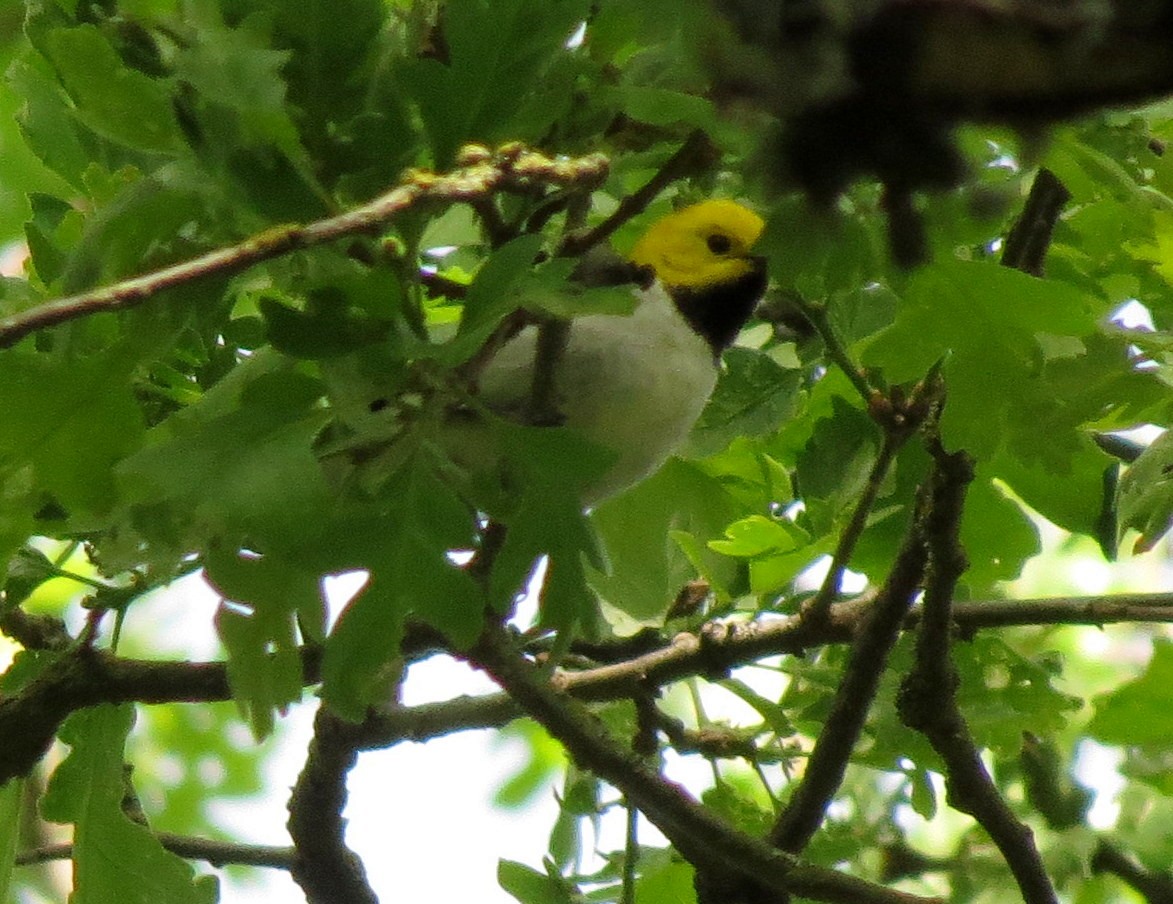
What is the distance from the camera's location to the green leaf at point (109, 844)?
1.89 m

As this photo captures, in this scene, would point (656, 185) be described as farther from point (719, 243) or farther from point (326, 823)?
point (719, 243)

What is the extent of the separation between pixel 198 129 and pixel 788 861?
908 mm

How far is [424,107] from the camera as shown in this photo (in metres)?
1.29

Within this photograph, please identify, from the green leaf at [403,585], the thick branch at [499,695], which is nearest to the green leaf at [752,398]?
the thick branch at [499,695]

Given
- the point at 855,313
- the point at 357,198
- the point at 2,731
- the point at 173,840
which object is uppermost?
the point at 855,313

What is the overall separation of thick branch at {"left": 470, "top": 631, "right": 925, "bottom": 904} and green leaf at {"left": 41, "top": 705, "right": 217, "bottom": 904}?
50cm

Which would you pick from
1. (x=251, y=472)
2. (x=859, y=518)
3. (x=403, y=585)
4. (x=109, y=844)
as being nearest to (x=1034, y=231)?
(x=859, y=518)

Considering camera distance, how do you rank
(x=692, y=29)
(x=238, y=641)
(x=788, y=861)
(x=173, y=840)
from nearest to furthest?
(x=692, y=29), (x=238, y=641), (x=788, y=861), (x=173, y=840)

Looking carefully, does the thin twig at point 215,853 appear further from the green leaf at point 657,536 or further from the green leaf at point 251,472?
the green leaf at point 251,472

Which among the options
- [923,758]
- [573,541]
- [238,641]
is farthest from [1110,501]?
[238,641]

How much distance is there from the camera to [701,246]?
2977mm

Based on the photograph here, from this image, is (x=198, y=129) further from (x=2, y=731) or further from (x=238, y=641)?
(x=2, y=731)

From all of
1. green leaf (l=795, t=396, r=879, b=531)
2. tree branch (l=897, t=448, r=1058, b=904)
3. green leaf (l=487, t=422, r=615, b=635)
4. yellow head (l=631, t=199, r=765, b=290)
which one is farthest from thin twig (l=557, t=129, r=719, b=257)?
yellow head (l=631, t=199, r=765, b=290)

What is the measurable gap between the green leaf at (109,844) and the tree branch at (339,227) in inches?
38.5
